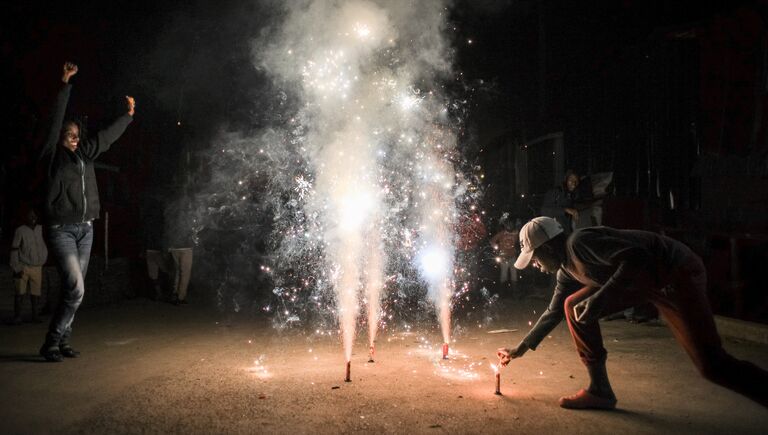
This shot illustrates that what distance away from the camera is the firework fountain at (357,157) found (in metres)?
10.9

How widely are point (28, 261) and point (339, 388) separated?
7.11 m

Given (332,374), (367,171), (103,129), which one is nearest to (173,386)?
(332,374)

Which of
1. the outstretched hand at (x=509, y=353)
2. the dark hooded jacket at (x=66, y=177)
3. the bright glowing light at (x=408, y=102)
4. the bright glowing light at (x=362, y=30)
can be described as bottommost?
the outstretched hand at (x=509, y=353)

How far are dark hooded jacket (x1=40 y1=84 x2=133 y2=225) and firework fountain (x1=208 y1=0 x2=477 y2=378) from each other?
3.72 m

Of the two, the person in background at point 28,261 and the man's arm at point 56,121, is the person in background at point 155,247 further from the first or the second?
the man's arm at point 56,121

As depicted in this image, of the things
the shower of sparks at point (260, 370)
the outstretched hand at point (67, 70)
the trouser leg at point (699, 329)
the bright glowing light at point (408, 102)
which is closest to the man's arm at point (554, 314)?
the trouser leg at point (699, 329)

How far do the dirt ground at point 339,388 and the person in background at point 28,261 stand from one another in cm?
175

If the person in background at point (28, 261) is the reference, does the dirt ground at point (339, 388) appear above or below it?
below

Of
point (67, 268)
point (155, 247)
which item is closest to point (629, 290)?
point (67, 268)

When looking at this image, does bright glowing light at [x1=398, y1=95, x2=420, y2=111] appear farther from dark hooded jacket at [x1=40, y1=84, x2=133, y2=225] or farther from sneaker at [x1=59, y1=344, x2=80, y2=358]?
sneaker at [x1=59, y1=344, x2=80, y2=358]

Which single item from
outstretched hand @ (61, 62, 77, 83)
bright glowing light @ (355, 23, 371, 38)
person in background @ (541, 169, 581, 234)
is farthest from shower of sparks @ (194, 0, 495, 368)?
outstretched hand @ (61, 62, 77, 83)

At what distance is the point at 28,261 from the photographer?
31.6ft

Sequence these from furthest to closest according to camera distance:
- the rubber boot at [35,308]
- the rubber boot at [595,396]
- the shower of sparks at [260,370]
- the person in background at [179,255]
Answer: the person in background at [179,255]
the rubber boot at [35,308]
the shower of sparks at [260,370]
the rubber boot at [595,396]

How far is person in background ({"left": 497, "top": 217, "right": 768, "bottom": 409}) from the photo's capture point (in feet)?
13.2
